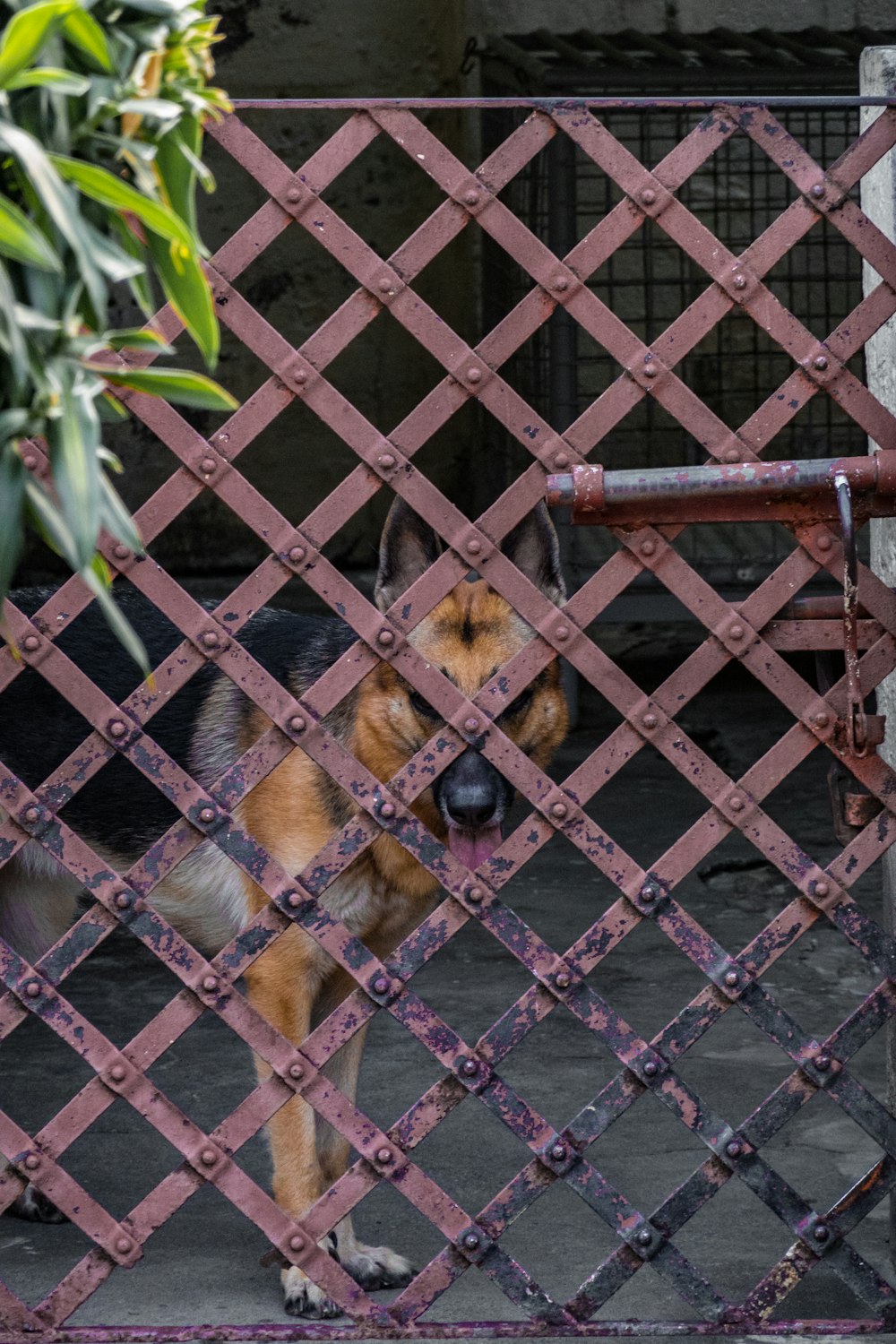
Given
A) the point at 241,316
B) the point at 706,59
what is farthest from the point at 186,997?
the point at 706,59

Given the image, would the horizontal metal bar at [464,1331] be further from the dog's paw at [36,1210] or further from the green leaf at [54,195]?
the green leaf at [54,195]

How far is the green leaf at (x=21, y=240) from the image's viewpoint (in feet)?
3.25

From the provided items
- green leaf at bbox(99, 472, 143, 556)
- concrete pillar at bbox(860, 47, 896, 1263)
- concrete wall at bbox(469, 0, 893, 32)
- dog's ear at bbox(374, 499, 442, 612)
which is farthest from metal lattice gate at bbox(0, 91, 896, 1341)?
concrete wall at bbox(469, 0, 893, 32)

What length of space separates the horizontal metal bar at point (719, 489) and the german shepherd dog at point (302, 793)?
0.55 m

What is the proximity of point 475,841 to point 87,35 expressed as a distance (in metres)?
2.18

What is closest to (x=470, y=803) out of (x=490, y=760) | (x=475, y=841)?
(x=475, y=841)

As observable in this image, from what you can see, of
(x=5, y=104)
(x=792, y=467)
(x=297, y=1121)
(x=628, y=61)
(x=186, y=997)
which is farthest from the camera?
(x=628, y=61)

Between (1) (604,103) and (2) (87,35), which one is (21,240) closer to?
(2) (87,35)

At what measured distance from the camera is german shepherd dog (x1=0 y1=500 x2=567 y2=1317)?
2.99 meters

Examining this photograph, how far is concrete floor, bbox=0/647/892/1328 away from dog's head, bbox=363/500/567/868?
0.75 m

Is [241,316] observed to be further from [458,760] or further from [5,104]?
[5,104]

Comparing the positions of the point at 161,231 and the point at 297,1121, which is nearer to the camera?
the point at 161,231

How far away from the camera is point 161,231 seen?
107cm

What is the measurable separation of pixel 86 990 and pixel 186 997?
2208 millimetres
